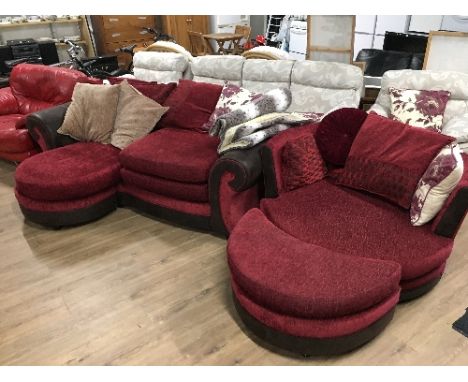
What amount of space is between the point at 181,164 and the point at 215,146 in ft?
1.03

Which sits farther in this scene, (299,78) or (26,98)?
(26,98)

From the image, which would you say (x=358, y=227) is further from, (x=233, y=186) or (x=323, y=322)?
(x=233, y=186)

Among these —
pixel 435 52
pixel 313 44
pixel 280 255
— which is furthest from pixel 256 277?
pixel 435 52

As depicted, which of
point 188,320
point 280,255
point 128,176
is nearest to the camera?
point 280,255

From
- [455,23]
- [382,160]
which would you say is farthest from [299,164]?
[455,23]

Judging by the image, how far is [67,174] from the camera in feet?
8.15

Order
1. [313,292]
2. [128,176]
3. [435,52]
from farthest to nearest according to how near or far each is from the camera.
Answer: [435,52] < [128,176] < [313,292]

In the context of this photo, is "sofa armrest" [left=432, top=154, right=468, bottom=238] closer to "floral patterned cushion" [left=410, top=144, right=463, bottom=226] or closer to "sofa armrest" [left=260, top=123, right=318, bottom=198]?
"floral patterned cushion" [left=410, top=144, right=463, bottom=226]

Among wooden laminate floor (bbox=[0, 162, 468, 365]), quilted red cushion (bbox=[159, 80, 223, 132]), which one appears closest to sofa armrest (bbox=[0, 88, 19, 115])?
wooden laminate floor (bbox=[0, 162, 468, 365])

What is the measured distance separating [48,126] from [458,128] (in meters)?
2.83

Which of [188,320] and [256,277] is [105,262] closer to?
[188,320]

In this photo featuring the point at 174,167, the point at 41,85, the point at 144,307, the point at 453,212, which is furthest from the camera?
the point at 41,85

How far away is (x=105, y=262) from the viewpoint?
2311 millimetres

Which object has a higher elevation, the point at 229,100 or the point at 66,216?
the point at 229,100
